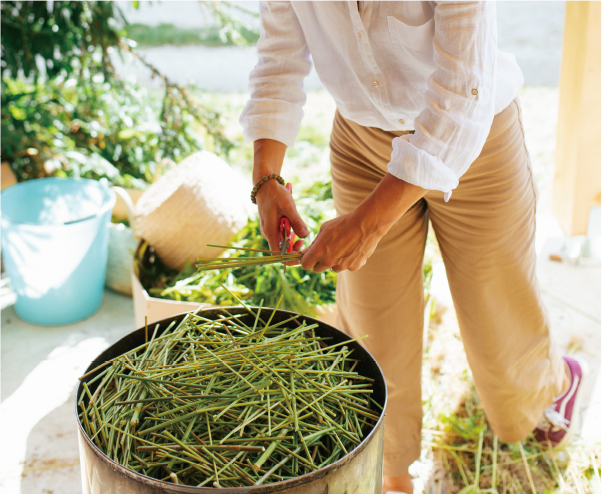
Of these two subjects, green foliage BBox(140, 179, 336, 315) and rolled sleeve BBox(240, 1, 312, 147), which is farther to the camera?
green foliage BBox(140, 179, 336, 315)

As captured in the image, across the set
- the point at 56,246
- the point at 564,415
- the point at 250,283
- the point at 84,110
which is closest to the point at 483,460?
the point at 564,415

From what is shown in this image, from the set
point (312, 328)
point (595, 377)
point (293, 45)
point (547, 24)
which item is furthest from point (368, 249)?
point (547, 24)

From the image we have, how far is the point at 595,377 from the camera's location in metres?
2.11

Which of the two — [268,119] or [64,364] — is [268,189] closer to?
[268,119]

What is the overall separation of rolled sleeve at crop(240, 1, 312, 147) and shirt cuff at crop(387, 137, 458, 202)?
0.44 metres

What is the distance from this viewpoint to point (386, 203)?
1.03m

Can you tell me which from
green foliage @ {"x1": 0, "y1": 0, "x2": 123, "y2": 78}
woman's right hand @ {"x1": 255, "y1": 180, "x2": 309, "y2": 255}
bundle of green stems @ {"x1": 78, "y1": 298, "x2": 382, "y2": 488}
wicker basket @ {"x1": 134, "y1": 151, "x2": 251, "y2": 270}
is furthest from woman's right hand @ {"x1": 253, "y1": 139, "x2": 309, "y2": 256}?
green foliage @ {"x1": 0, "y1": 0, "x2": 123, "y2": 78}

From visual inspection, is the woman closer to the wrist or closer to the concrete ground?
the wrist

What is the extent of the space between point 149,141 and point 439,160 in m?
2.66

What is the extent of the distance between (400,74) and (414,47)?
0.07m

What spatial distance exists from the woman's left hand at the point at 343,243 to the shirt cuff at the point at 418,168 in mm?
119

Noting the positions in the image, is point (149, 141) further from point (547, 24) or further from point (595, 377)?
point (547, 24)

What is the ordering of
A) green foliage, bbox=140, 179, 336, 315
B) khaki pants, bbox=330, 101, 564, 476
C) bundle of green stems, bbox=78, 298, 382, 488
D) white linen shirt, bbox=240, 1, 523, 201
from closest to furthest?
bundle of green stems, bbox=78, 298, 382, 488, white linen shirt, bbox=240, 1, 523, 201, khaki pants, bbox=330, 101, 564, 476, green foliage, bbox=140, 179, 336, 315

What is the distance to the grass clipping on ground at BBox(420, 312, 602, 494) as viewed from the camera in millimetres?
1691
